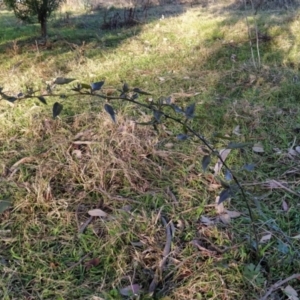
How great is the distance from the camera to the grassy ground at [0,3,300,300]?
156 cm

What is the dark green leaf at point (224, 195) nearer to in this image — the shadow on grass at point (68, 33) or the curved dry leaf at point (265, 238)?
the curved dry leaf at point (265, 238)

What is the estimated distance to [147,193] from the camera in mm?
2018

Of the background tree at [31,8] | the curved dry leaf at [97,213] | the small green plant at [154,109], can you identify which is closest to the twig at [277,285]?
the small green plant at [154,109]

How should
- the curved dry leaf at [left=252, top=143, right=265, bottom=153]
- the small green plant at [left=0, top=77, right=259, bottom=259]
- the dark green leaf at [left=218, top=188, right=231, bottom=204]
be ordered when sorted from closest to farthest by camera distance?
the small green plant at [left=0, top=77, right=259, bottom=259], the dark green leaf at [left=218, top=188, right=231, bottom=204], the curved dry leaf at [left=252, top=143, right=265, bottom=153]

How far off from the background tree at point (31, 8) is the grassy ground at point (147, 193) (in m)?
1.62

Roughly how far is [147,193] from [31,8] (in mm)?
3889

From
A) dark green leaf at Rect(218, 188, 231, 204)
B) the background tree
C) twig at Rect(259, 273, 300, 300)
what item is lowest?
twig at Rect(259, 273, 300, 300)

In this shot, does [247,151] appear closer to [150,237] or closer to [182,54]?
[150,237]

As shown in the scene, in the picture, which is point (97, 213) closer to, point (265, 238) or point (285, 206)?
point (265, 238)

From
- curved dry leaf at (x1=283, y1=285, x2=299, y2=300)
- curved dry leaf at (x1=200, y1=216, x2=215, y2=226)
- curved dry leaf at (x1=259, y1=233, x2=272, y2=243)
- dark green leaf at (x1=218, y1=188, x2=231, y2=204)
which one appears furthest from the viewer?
curved dry leaf at (x1=200, y1=216, x2=215, y2=226)

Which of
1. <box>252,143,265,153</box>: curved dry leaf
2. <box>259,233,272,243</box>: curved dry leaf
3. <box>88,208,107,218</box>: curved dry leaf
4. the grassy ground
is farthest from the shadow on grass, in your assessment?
<box>259,233,272,243</box>: curved dry leaf

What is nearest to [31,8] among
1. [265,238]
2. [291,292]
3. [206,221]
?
[206,221]

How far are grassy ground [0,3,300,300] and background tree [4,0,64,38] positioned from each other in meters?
1.62

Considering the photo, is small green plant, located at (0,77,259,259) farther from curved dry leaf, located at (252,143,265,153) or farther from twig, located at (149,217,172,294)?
curved dry leaf, located at (252,143,265,153)
